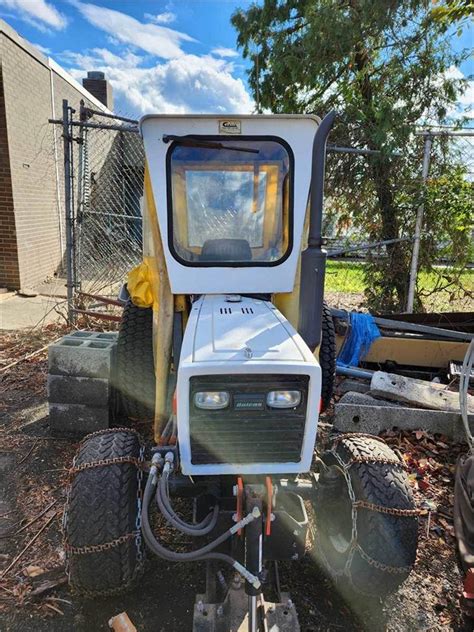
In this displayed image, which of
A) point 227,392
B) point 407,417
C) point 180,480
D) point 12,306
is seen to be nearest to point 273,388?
point 227,392

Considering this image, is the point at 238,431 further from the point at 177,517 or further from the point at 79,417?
the point at 79,417

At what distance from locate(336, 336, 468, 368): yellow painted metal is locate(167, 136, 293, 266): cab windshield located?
2.45 meters

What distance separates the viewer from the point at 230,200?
3.15 metres

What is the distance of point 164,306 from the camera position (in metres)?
2.91

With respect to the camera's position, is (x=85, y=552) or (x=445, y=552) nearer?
(x=85, y=552)

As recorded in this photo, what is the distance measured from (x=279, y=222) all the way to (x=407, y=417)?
2053 millimetres

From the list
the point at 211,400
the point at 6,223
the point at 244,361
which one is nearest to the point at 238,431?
the point at 211,400

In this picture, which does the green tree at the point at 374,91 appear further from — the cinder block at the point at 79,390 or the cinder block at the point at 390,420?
the cinder block at the point at 79,390

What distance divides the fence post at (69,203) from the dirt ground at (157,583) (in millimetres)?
2750

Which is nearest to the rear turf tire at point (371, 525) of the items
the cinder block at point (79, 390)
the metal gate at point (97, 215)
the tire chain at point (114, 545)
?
the tire chain at point (114, 545)

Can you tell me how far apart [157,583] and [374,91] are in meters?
6.49

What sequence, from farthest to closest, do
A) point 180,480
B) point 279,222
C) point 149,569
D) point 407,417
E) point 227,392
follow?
point 407,417, point 279,222, point 149,569, point 180,480, point 227,392

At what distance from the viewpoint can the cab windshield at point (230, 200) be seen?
286cm

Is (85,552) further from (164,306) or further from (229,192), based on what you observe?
(229,192)
